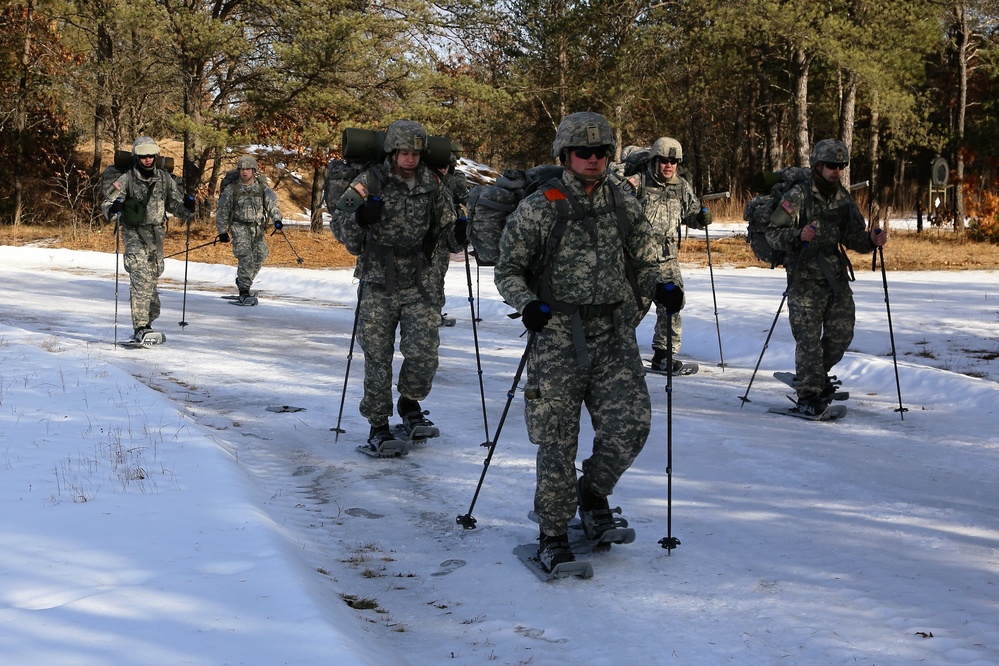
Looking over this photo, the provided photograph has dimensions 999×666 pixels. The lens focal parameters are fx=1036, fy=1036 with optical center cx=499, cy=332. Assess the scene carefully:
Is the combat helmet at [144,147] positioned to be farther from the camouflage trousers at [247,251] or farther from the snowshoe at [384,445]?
the snowshoe at [384,445]

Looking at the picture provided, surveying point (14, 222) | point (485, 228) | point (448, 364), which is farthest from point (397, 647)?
point (14, 222)

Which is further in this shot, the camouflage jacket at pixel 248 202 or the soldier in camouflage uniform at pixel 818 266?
the camouflage jacket at pixel 248 202

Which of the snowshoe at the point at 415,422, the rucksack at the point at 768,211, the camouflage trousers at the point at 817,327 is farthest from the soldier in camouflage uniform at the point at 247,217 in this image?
the camouflage trousers at the point at 817,327

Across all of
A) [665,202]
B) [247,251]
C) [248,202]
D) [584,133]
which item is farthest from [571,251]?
[248,202]

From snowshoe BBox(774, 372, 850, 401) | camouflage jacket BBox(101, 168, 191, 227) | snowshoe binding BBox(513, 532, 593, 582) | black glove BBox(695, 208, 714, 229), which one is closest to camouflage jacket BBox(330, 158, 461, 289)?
snowshoe binding BBox(513, 532, 593, 582)

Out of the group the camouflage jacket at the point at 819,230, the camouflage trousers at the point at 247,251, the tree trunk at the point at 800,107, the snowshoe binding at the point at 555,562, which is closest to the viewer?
the snowshoe binding at the point at 555,562

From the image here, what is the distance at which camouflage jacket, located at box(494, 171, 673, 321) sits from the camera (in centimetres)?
549

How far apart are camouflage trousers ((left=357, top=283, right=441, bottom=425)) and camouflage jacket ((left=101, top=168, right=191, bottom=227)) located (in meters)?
5.57

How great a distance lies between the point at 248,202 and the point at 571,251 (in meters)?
14.4

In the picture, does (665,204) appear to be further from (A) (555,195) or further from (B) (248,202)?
(B) (248,202)

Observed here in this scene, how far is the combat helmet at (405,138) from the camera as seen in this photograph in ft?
25.2

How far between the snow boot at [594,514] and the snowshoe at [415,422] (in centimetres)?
284

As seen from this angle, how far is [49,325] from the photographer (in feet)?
49.9

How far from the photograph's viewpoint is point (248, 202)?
18922mm
